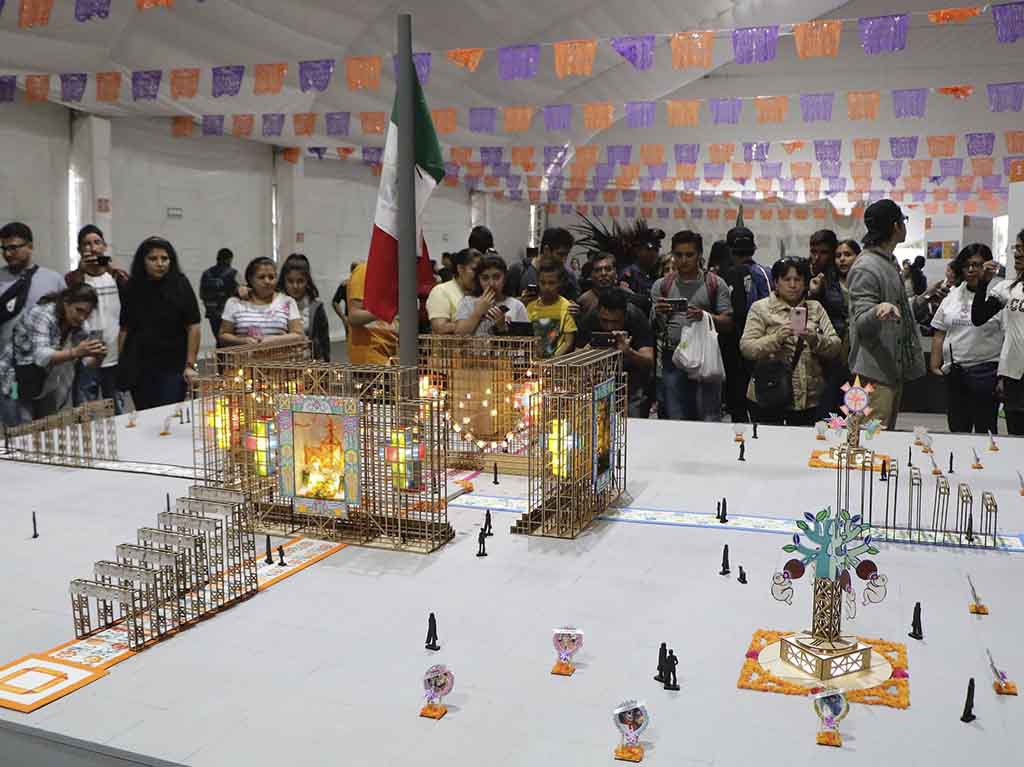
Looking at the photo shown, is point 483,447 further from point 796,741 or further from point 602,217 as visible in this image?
point 602,217

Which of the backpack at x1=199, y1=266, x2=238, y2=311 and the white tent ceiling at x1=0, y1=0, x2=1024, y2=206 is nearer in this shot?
the white tent ceiling at x1=0, y1=0, x2=1024, y2=206

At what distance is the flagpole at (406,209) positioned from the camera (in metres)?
4.51

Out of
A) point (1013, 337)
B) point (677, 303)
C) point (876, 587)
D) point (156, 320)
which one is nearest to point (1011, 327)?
point (1013, 337)

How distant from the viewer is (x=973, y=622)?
306cm

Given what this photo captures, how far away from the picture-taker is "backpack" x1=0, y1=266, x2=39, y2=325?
5.90 meters

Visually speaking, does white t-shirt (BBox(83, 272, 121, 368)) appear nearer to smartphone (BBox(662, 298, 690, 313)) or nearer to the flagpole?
the flagpole

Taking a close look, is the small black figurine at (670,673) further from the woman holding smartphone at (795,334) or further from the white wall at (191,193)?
the white wall at (191,193)

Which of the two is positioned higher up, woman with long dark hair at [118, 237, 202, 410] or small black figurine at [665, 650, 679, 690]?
woman with long dark hair at [118, 237, 202, 410]

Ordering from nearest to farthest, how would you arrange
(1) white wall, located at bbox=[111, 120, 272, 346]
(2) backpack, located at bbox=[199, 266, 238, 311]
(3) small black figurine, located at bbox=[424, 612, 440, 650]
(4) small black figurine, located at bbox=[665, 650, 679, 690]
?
(4) small black figurine, located at bbox=[665, 650, 679, 690], (3) small black figurine, located at bbox=[424, 612, 440, 650], (2) backpack, located at bbox=[199, 266, 238, 311], (1) white wall, located at bbox=[111, 120, 272, 346]

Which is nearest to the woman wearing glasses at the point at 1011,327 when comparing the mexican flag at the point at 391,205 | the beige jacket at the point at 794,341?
the beige jacket at the point at 794,341

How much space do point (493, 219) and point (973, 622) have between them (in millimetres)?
22997

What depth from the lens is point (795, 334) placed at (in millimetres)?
5816

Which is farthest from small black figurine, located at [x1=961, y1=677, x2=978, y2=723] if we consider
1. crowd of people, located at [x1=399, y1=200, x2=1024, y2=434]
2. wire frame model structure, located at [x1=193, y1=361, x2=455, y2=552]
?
crowd of people, located at [x1=399, y1=200, x2=1024, y2=434]

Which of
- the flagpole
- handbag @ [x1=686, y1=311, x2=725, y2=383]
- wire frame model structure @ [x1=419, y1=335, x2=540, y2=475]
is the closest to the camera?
the flagpole
